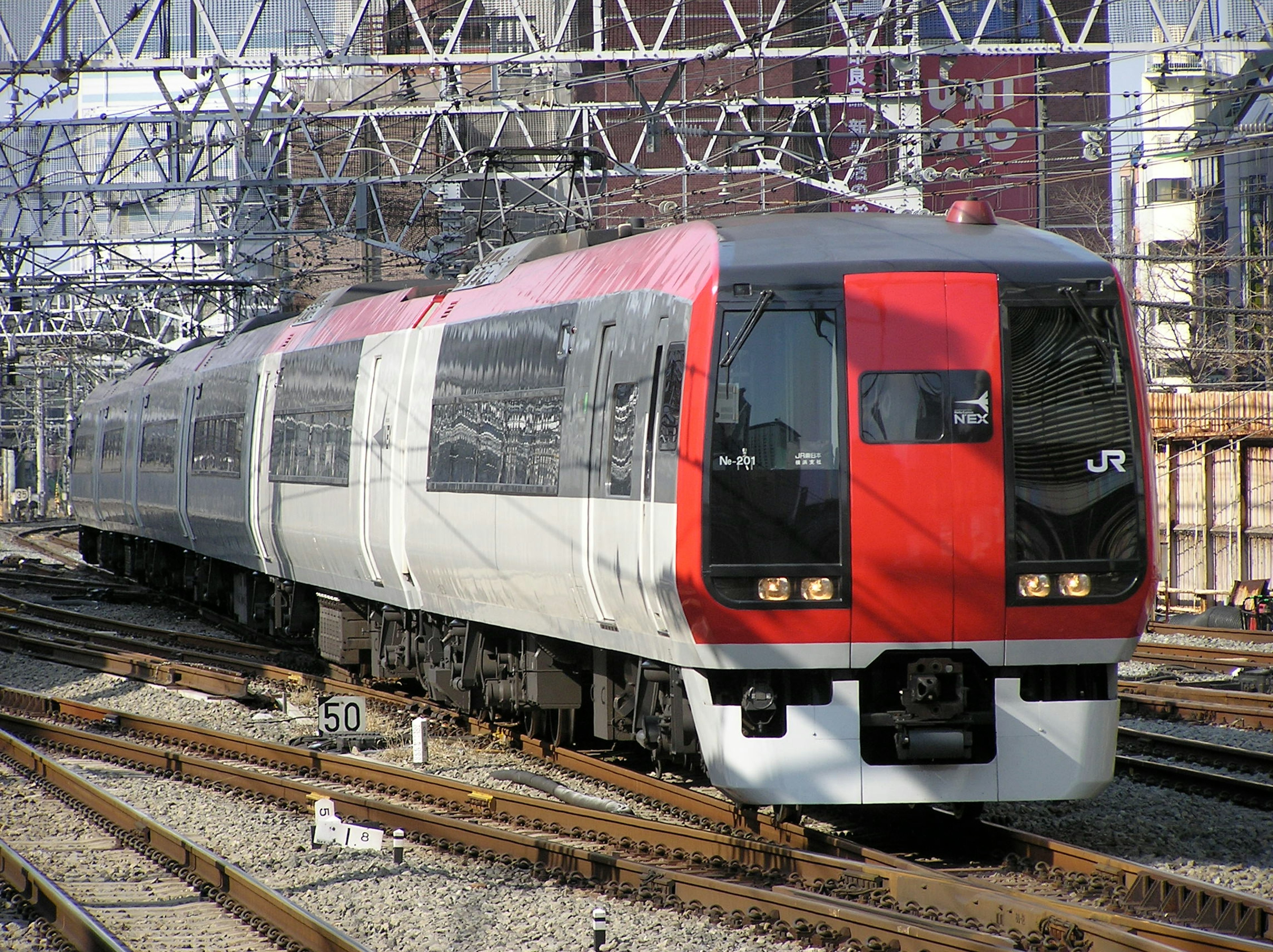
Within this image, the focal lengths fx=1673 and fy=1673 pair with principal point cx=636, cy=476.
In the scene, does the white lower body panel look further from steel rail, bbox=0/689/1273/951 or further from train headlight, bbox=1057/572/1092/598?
train headlight, bbox=1057/572/1092/598

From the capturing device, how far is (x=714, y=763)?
289 inches

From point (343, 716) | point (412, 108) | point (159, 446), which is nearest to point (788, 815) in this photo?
point (343, 716)

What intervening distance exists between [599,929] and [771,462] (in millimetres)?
2111

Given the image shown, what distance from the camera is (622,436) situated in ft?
26.5

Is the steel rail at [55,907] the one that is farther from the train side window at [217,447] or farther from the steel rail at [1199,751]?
the train side window at [217,447]

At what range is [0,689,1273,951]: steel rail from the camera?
6059 mm

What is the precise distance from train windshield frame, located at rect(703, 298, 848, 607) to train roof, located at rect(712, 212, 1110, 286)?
0.19 metres

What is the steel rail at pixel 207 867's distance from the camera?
6438mm

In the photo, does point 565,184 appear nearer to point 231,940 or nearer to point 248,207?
point 248,207

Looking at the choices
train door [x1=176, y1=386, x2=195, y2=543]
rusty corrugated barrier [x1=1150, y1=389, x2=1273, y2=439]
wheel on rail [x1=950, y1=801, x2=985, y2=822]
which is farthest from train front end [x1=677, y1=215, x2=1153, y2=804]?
rusty corrugated barrier [x1=1150, y1=389, x2=1273, y2=439]

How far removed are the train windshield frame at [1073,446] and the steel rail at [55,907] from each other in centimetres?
399

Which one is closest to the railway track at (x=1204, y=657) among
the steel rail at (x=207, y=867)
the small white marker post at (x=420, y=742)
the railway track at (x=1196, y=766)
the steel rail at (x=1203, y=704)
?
the steel rail at (x=1203, y=704)

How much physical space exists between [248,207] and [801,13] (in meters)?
14.7

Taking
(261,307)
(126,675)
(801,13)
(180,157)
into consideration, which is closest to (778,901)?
(801,13)
